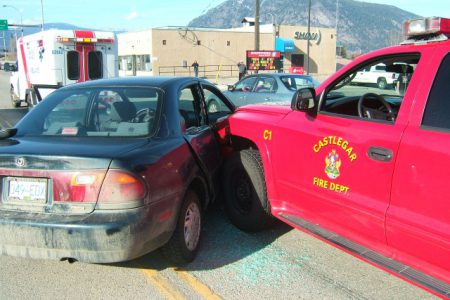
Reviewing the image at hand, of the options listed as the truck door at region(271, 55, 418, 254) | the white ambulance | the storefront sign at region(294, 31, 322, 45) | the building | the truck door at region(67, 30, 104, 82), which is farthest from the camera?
the storefront sign at region(294, 31, 322, 45)

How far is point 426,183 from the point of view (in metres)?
2.84

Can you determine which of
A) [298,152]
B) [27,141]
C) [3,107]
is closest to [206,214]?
[298,152]

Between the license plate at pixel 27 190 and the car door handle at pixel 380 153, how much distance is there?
7.53ft

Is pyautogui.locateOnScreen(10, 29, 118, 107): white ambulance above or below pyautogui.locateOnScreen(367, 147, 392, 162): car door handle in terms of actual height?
above

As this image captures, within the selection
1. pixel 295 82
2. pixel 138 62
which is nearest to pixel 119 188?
pixel 295 82

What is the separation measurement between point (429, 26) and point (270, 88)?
9.46 m

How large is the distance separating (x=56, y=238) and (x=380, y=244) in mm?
2237

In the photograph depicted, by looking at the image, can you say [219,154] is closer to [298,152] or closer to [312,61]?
[298,152]

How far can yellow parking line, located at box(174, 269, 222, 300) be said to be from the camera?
348 centimetres

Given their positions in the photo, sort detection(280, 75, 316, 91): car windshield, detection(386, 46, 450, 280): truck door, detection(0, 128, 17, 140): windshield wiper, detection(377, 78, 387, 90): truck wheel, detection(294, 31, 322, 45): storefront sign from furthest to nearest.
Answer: detection(294, 31, 322, 45): storefront sign → detection(280, 75, 316, 91): car windshield → detection(377, 78, 387, 90): truck wheel → detection(0, 128, 17, 140): windshield wiper → detection(386, 46, 450, 280): truck door

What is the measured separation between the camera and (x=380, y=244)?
3.22 m

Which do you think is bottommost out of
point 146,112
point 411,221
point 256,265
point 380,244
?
point 256,265

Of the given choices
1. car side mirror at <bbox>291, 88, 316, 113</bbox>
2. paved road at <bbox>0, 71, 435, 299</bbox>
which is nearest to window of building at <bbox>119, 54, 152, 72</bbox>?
paved road at <bbox>0, 71, 435, 299</bbox>

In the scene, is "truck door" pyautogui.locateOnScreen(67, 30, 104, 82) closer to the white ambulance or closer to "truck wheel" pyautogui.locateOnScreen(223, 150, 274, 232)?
the white ambulance
